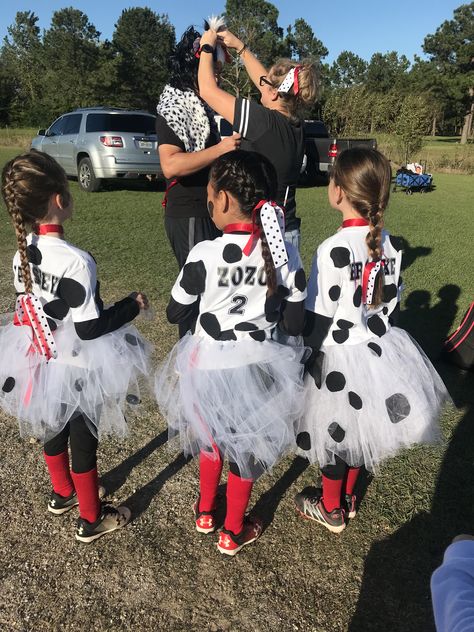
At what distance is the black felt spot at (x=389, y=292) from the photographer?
2170 millimetres

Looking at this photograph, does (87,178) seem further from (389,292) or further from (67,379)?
(389,292)

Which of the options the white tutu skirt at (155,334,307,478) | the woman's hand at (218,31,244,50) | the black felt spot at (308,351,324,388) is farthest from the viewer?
the woman's hand at (218,31,244,50)

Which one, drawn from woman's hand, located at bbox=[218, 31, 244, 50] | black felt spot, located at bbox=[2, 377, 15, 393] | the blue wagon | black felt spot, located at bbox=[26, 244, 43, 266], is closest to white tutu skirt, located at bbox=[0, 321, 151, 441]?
black felt spot, located at bbox=[2, 377, 15, 393]

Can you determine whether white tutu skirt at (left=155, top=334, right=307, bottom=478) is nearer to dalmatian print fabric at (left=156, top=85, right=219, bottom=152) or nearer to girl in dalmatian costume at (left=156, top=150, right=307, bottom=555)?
girl in dalmatian costume at (left=156, top=150, right=307, bottom=555)

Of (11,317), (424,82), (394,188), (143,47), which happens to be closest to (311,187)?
(394,188)

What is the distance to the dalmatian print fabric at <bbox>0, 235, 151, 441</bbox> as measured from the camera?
189cm

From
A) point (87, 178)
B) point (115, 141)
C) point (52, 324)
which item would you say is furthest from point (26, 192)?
point (87, 178)

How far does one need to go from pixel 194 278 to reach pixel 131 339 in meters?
0.58

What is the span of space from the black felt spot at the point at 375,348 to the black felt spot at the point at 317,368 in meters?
0.22

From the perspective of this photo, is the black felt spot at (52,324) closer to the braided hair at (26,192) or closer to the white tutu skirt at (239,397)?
the braided hair at (26,192)

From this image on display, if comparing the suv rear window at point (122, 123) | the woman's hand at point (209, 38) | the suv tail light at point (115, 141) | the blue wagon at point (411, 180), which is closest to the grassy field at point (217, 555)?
the woman's hand at point (209, 38)

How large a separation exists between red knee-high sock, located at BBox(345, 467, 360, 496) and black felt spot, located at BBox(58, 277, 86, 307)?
151 cm

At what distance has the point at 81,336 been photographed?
1965 mm

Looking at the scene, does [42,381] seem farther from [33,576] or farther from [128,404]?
[33,576]
